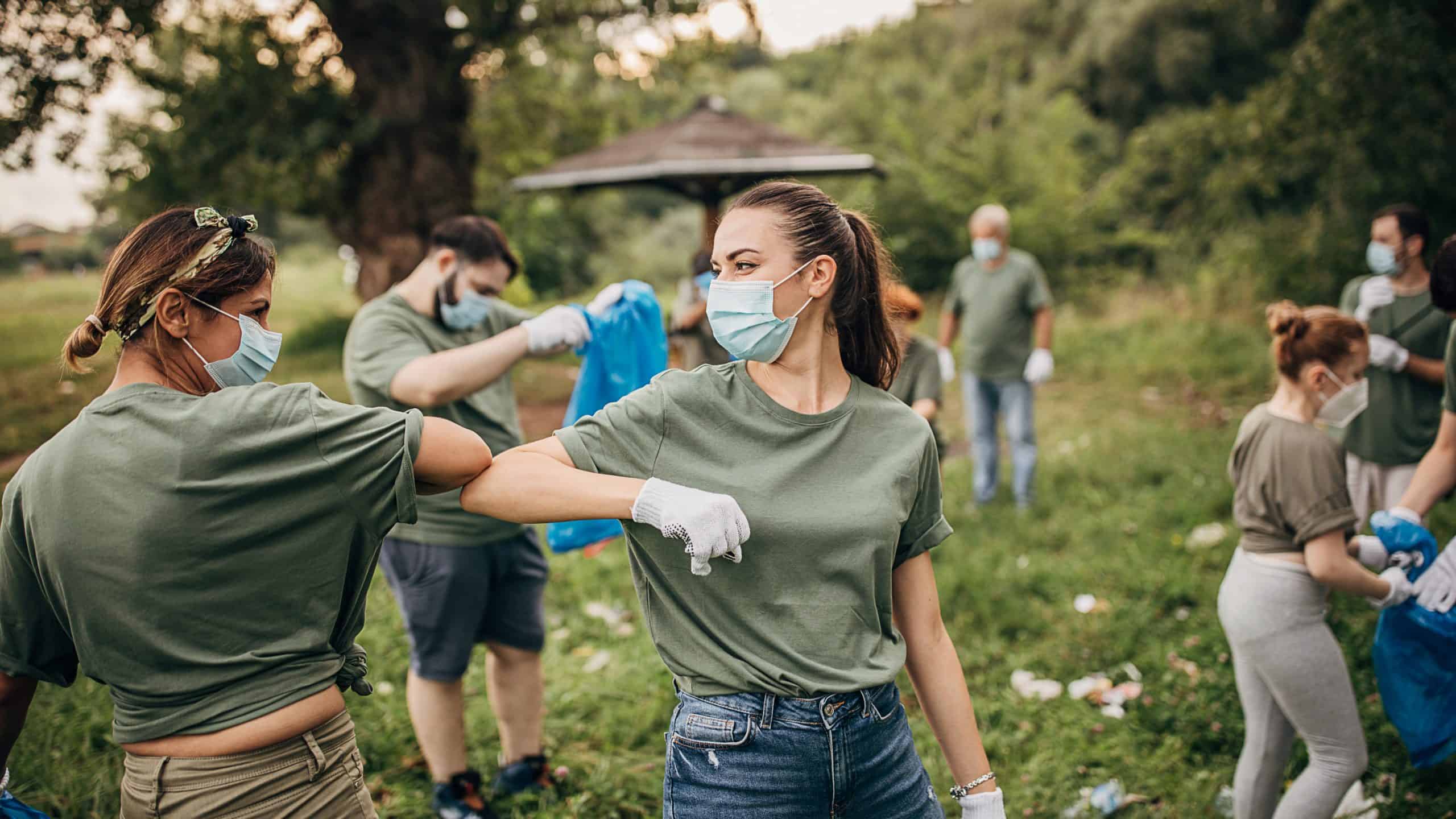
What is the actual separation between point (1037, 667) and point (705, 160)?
5.66 m

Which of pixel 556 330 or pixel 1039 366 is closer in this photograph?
pixel 556 330

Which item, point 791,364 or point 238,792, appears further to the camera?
point 791,364

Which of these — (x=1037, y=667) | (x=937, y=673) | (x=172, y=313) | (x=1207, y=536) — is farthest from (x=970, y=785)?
(x=1207, y=536)

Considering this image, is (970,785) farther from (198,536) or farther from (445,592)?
(445,592)

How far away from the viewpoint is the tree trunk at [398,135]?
9.37 metres

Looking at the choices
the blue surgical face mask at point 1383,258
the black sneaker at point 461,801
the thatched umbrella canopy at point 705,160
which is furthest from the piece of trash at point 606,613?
the blue surgical face mask at point 1383,258

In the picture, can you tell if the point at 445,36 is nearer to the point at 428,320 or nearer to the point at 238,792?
the point at 428,320

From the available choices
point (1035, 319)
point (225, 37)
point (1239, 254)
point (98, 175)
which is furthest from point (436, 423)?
point (1239, 254)

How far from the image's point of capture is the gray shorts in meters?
3.22

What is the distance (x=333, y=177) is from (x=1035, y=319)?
737cm

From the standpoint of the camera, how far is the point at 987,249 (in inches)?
269

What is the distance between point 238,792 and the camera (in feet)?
5.68

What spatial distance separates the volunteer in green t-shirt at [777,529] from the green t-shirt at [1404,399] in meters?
3.42

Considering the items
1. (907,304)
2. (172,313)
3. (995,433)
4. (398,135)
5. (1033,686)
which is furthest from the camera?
(398,135)
